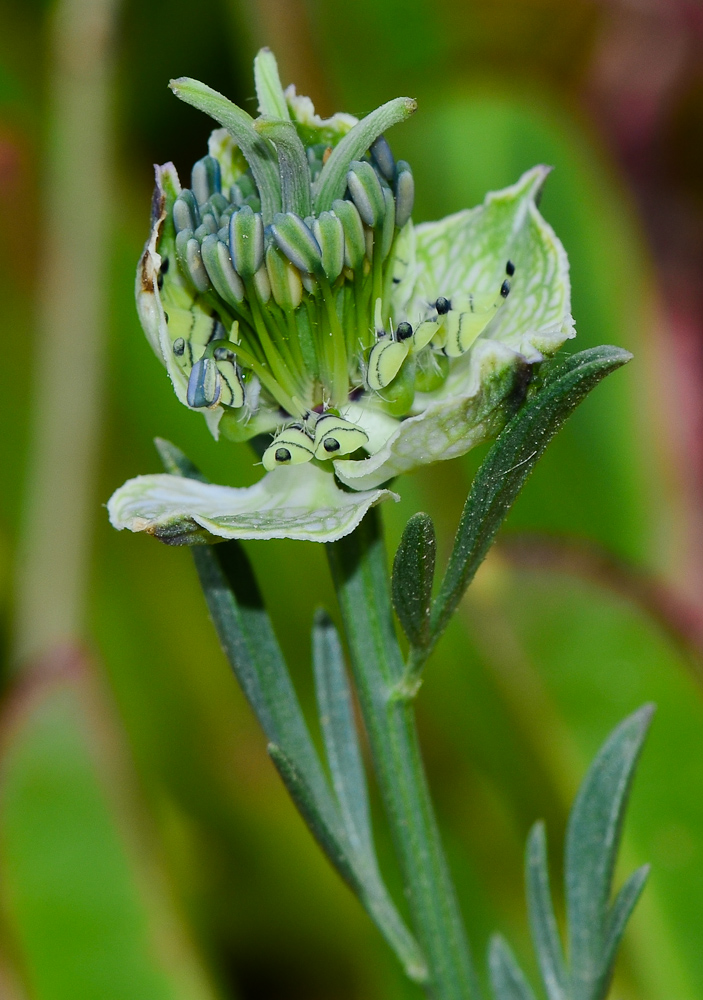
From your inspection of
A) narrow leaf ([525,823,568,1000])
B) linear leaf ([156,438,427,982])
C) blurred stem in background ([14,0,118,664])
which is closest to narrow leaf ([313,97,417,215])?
linear leaf ([156,438,427,982])

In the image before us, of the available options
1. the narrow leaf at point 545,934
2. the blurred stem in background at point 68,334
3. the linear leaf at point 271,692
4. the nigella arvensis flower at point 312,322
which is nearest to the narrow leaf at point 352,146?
the nigella arvensis flower at point 312,322

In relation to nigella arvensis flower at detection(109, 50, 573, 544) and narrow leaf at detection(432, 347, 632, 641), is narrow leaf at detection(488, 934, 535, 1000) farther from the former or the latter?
nigella arvensis flower at detection(109, 50, 573, 544)

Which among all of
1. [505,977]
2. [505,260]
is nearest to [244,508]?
[505,260]

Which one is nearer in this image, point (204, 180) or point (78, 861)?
point (204, 180)

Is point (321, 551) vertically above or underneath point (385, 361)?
underneath

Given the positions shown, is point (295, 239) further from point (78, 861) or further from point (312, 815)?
point (78, 861)

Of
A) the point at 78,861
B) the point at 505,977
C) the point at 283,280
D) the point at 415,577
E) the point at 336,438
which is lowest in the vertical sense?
the point at 505,977

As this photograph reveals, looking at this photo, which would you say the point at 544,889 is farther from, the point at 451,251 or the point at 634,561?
the point at 634,561
